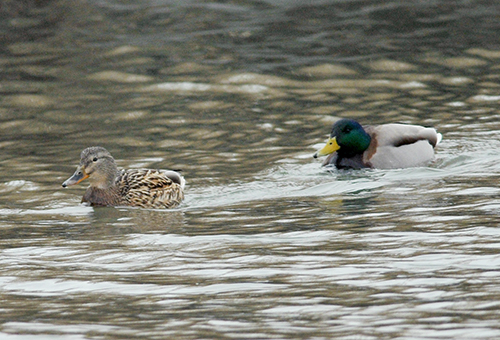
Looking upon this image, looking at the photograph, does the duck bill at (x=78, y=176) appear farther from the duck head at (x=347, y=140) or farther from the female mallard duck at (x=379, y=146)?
the duck head at (x=347, y=140)

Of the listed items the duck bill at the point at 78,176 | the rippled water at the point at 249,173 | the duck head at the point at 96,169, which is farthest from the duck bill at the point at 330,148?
the duck bill at the point at 78,176

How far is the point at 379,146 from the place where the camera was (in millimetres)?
12727

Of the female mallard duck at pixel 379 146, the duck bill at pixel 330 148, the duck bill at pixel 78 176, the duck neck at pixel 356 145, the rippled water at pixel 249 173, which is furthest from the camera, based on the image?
the duck neck at pixel 356 145

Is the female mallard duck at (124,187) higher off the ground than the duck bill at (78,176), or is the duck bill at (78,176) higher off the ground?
the duck bill at (78,176)

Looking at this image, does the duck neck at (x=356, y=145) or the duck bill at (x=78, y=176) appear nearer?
the duck bill at (x=78, y=176)

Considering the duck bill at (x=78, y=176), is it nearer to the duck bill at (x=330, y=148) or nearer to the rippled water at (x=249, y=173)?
the rippled water at (x=249, y=173)

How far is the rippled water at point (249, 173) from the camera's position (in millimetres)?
5824

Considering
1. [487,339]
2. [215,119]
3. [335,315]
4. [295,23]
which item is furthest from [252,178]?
[295,23]

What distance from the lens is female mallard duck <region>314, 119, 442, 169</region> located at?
1245 centimetres

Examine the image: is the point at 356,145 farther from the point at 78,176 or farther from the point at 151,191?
the point at 78,176

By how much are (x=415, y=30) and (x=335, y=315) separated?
15.6m

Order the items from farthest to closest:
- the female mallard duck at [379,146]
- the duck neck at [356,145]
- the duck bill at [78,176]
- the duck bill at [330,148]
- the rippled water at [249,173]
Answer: the duck neck at [356,145] → the female mallard duck at [379,146] → the duck bill at [330,148] → the duck bill at [78,176] → the rippled water at [249,173]

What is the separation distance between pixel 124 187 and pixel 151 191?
337 millimetres

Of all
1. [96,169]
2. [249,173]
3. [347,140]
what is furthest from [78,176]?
[347,140]
